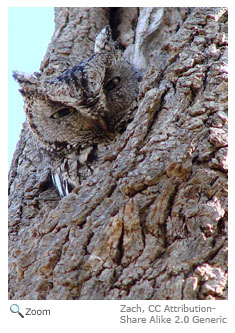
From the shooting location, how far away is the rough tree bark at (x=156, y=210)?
148 cm

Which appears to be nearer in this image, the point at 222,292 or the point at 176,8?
the point at 222,292

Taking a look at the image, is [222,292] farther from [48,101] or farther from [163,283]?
[48,101]

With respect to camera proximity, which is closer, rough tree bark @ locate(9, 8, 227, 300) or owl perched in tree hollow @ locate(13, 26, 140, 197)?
rough tree bark @ locate(9, 8, 227, 300)

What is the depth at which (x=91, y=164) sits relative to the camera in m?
2.38

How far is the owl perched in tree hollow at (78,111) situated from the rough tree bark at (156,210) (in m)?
0.29

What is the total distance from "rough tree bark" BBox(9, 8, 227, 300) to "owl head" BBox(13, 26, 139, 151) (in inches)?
11.9

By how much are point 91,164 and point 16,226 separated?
0.47m

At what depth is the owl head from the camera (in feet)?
7.47

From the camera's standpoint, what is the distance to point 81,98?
7.43 feet

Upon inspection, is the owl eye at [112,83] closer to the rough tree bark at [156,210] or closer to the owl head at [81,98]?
the owl head at [81,98]
